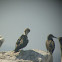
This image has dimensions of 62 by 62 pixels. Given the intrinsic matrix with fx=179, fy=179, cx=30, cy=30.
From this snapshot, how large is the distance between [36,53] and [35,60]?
118cm

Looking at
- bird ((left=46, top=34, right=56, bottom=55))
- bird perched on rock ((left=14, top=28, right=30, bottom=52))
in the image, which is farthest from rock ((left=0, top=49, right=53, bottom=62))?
bird ((left=46, top=34, right=56, bottom=55))

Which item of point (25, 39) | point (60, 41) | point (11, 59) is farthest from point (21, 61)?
point (60, 41)

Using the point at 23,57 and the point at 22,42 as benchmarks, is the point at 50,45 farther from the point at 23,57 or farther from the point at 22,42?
the point at 23,57

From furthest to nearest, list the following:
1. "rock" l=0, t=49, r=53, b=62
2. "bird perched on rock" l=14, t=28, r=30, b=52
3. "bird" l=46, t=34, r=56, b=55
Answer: "bird" l=46, t=34, r=56, b=55, "bird perched on rock" l=14, t=28, r=30, b=52, "rock" l=0, t=49, r=53, b=62

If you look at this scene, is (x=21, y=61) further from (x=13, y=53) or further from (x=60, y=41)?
(x=60, y=41)

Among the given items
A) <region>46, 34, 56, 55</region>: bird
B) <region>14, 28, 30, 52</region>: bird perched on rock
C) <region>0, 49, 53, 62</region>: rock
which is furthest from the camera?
<region>46, 34, 56, 55</region>: bird

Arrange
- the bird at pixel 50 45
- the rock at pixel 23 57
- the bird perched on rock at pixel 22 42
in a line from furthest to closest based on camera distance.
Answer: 1. the bird at pixel 50 45
2. the bird perched on rock at pixel 22 42
3. the rock at pixel 23 57

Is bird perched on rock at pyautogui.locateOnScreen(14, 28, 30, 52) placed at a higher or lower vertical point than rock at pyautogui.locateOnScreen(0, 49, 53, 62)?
higher

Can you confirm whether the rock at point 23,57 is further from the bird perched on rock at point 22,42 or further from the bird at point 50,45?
the bird at point 50,45

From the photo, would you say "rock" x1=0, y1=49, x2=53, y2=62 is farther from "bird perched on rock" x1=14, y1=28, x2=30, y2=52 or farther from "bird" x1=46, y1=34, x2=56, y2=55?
"bird" x1=46, y1=34, x2=56, y2=55

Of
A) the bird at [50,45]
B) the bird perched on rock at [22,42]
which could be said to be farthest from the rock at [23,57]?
the bird at [50,45]

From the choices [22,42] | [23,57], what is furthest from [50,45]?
[23,57]

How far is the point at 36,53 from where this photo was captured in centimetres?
1455

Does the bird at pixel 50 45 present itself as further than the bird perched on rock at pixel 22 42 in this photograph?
Yes
